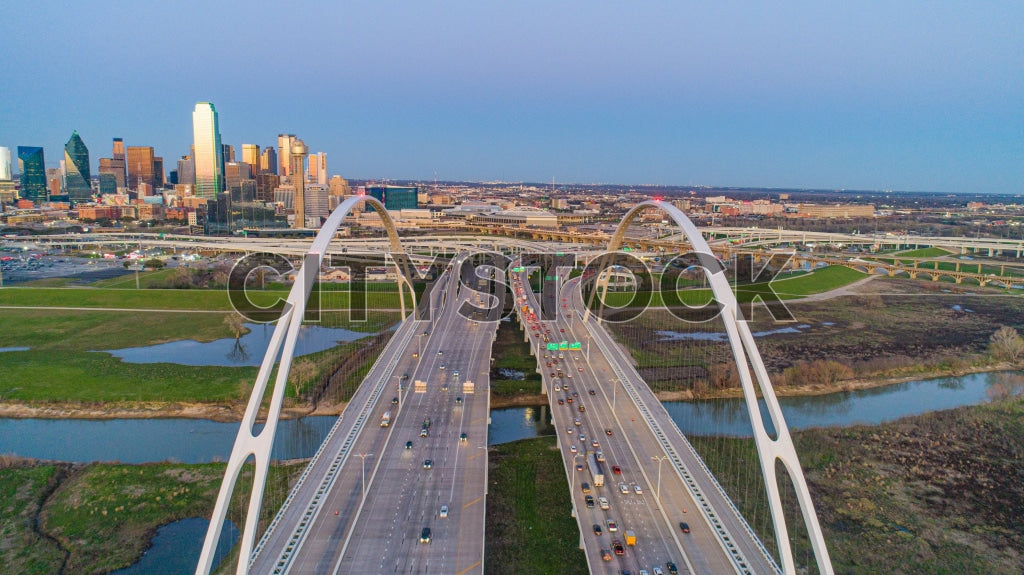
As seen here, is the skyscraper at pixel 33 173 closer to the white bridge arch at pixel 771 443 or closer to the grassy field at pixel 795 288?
the grassy field at pixel 795 288

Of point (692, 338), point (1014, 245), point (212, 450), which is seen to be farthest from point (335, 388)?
point (1014, 245)

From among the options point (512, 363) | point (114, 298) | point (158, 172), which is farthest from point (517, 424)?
point (158, 172)

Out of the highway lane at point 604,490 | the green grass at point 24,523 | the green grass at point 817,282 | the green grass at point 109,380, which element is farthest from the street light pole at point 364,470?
the green grass at point 817,282

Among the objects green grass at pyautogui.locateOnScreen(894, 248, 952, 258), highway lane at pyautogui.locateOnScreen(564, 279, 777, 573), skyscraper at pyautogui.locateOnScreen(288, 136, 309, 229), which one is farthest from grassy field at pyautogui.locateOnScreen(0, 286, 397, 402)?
green grass at pyautogui.locateOnScreen(894, 248, 952, 258)

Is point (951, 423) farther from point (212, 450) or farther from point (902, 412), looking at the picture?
point (212, 450)

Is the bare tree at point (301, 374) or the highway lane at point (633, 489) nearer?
the highway lane at point (633, 489)

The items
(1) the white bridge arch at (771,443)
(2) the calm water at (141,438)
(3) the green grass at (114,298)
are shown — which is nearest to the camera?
(1) the white bridge arch at (771,443)
